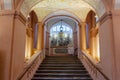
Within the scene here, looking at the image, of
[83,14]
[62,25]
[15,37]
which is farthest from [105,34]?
[62,25]

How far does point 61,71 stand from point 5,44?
3390 millimetres

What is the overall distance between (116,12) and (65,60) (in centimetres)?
506

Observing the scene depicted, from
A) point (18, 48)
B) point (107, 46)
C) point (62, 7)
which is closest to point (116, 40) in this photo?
point (107, 46)

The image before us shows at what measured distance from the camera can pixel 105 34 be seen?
5.21 meters

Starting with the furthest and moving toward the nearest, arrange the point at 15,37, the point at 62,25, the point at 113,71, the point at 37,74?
the point at 62,25, the point at 37,74, the point at 15,37, the point at 113,71

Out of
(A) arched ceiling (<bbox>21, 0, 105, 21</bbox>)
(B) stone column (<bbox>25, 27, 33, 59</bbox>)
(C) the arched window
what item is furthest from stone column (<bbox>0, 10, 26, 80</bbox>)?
(C) the arched window

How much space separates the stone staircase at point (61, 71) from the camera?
688 centimetres

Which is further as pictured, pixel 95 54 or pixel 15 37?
pixel 95 54

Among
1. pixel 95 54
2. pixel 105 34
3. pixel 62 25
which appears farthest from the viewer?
pixel 62 25

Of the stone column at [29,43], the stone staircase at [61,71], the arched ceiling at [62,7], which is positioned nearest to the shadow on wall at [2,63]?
the arched ceiling at [62,7]

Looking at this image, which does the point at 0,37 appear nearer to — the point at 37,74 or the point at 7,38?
the point at 7,38

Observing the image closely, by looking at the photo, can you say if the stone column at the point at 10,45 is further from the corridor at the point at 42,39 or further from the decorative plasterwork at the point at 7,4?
the decorative plasterwork at the point at 7,4

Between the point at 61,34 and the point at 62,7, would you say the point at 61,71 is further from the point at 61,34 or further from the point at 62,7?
the point at 61,34

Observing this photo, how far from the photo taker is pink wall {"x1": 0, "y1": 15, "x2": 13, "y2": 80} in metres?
4.55
